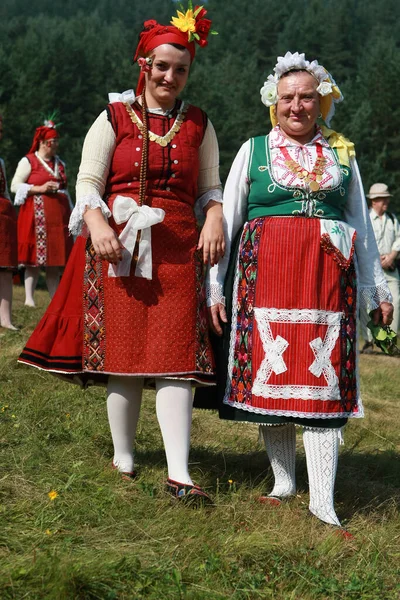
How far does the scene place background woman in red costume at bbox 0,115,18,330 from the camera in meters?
8.14

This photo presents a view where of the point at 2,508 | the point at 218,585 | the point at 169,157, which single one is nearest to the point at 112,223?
the point at 169,157

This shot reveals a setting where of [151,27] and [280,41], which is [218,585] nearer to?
[151,27]

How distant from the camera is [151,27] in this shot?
149 inches

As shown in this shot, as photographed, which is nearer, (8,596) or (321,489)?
(8,596)

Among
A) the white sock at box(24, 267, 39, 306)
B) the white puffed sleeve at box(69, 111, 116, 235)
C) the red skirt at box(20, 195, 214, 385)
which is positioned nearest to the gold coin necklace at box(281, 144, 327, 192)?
the red skirt at box(20, 195, 214, 385)

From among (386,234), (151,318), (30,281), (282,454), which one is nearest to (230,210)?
(151,318)

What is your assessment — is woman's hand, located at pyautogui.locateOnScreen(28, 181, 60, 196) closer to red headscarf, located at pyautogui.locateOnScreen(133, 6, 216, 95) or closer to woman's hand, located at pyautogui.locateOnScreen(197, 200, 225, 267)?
red headscarf, located at pyautogui.locateOnScreen(133, 6, 216, 95)

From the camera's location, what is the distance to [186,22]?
371 centimetres

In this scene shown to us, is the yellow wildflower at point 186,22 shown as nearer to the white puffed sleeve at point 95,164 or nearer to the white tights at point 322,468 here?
the white puffed sleeve at point 95,164

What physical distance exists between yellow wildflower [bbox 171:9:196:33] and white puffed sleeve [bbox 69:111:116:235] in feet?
1.45

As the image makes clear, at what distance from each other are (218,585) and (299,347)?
1093mm

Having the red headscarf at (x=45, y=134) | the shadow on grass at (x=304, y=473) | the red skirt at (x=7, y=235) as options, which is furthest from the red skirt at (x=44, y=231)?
the shadow on grass at (x=304, y=473)

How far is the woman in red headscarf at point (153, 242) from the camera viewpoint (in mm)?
3662

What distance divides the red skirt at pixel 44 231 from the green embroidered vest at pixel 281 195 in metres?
6.35
